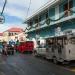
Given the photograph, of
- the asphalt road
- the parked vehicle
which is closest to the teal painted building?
the parked vehicle

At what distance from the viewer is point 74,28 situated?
3172 cm

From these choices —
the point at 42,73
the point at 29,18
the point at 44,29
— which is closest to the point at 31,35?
the point at 29,18

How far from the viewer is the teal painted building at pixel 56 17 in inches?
1283

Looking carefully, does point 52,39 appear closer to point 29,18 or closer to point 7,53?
point 7,53

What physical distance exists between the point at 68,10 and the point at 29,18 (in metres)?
20.5

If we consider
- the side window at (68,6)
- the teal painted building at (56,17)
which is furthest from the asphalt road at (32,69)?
the side window at (68,6)

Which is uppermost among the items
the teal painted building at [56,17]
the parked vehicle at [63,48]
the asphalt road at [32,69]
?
the teal painted building at [56,17]

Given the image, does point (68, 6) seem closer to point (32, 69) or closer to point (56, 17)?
point (56, 17)

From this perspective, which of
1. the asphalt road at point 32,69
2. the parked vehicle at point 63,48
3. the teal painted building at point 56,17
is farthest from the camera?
the teal painted building at point 56,17

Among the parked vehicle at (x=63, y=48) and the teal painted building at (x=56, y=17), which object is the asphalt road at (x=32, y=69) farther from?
the teal painted building at (x=56, y=17)

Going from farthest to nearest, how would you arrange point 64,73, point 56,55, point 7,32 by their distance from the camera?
point 7,32 → point 56,55 → point 64,73

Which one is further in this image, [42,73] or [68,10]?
[68,10]

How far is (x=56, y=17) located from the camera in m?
37.5

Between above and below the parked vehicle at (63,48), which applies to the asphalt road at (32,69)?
below
